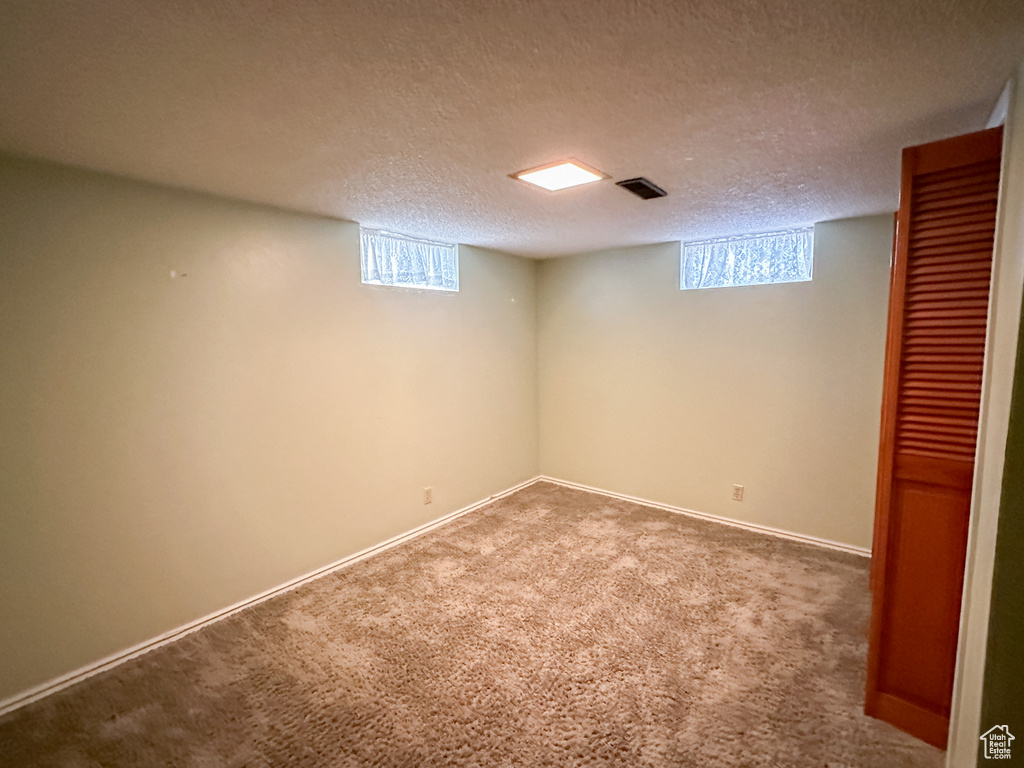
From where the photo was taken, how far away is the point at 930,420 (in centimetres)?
158

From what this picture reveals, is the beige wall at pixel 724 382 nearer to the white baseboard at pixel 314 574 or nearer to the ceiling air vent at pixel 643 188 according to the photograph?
the white baseboard at pixel 314 574

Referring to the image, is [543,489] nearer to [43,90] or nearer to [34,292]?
[34,292]

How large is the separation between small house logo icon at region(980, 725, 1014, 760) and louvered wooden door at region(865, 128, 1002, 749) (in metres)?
0.58

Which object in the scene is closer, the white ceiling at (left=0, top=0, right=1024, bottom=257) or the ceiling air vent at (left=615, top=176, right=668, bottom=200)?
the white ceiling at (left=0, top=0, right=1024, bottom=257)

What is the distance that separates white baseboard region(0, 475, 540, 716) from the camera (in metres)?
1.94

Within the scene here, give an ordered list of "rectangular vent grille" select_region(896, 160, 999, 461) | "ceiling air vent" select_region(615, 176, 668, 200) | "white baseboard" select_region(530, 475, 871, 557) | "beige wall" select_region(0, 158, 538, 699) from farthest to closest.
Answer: "white baseboard" select_region(530, 475, 871, 557)
"ceiling air vent" select_region(615, 176, 668, 200)
"beige wall" select_region(0, 158, 538, 699)
"rectangular vent grille" select_region(896, 160, 999, 461)

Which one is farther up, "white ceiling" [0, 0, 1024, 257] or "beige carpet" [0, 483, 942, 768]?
"white ceiling" [0, 0, 1024, 257]

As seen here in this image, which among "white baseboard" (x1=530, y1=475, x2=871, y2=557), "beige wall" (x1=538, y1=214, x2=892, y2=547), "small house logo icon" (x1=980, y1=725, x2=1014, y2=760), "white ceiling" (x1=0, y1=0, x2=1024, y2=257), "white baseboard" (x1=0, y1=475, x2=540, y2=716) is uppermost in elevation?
"white ceiling" (x1=0, y1=0, x2=1024, y2=257)

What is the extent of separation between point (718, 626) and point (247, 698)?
224cm

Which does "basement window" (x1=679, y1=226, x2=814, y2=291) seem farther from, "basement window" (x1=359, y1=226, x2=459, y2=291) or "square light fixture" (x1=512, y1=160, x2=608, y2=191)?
"basement window" (x1=359, y1=226, x2=459, y2=291)

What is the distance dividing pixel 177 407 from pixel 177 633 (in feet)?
3.86

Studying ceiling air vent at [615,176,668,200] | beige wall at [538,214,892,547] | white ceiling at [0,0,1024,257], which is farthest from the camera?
beige wall at [538,214,892,547]

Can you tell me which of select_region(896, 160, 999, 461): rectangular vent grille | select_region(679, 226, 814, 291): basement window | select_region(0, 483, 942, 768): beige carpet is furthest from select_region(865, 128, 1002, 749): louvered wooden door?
select_region(679, 226, 814, 291): basement window

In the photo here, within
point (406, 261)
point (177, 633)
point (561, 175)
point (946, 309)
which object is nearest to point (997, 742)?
point (946, 309)
